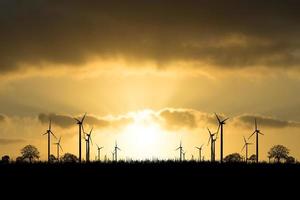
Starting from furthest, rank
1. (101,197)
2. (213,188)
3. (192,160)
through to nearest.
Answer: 1. (192,160)
2. (213,188)
3. (101,197)

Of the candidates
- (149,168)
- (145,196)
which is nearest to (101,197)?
(145,196)

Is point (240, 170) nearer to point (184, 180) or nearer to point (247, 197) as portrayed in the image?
point (184, 180)

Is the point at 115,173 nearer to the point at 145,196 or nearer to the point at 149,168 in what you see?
the point at 149,168

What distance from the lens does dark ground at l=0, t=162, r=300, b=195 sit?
65.1 metres

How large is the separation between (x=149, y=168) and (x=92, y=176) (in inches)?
316

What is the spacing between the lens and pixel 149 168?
7506 cm

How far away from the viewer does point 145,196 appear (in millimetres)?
59812

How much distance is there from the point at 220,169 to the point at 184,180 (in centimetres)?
904

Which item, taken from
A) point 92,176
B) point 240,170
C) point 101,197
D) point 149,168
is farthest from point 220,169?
point 101,197

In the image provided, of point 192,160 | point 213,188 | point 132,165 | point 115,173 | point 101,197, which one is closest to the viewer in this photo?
point 101,197

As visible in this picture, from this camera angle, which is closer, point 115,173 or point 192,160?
point 115,173

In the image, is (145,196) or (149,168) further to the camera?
(149,168)

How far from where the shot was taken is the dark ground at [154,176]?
213 feet

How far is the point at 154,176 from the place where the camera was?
2763 inches
